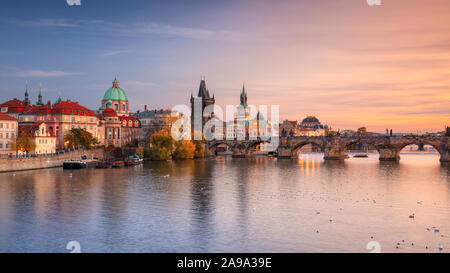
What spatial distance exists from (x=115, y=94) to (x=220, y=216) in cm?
12788

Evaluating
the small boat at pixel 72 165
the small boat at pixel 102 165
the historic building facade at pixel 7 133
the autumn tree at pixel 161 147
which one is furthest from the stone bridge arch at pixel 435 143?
the historic building facade at pixel 7 133

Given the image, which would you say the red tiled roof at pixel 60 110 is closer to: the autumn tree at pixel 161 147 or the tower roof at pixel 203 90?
the autumn tree at pixel 161 147

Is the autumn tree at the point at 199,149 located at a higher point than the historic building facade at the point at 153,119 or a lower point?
lower

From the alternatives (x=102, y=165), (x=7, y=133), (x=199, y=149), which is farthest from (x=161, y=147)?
(x=7, y=133)

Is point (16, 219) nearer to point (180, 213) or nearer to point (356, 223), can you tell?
point (180, 213)

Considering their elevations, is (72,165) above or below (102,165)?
above

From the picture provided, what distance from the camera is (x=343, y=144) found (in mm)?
117312

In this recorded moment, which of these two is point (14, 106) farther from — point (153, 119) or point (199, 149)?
point (153, 119)

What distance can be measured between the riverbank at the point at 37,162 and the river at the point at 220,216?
35.6ft

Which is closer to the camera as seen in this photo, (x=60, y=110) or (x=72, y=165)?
(x=72, y=165)

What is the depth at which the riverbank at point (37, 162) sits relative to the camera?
68.6 meters

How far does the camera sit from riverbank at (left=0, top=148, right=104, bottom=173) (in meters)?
68.6

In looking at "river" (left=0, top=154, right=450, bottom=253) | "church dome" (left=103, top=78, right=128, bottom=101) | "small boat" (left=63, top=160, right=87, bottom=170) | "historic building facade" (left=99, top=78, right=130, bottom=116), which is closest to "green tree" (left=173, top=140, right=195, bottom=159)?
"small boat" (left=63, top=160, right=87, bottom=170)
